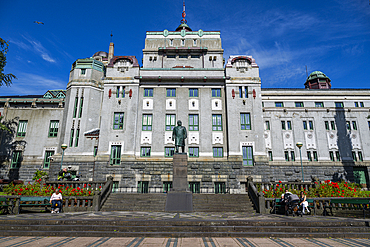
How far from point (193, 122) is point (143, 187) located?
Result: 9.52 m

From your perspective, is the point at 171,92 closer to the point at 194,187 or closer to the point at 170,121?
the point at 170,121

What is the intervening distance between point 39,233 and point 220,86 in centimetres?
2503

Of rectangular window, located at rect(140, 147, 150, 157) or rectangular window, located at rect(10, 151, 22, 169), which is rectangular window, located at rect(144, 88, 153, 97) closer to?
rectangular window, located at rect(140, 147, 150, 157)

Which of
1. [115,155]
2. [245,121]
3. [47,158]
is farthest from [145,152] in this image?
[47,158]

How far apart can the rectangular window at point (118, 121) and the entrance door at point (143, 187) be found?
7057mm

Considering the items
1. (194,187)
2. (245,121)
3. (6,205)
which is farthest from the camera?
(245,121)

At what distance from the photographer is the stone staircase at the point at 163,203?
16875mm

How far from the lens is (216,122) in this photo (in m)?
29.3

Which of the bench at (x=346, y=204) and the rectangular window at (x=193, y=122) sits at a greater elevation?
the rectangular window at (x=193, y=122)

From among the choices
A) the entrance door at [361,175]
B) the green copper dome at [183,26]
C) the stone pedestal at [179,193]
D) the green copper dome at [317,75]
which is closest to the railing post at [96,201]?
the stone pedestal at [179,193]

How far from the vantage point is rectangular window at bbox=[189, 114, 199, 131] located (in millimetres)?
29094

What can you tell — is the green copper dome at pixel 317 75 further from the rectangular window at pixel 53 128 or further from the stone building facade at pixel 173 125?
the rectangular window at pixel 53 128

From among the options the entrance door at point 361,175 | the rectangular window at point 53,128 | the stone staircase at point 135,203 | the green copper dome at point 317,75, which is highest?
the green copper dome at point 317,75

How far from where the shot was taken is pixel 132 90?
98.1ft
